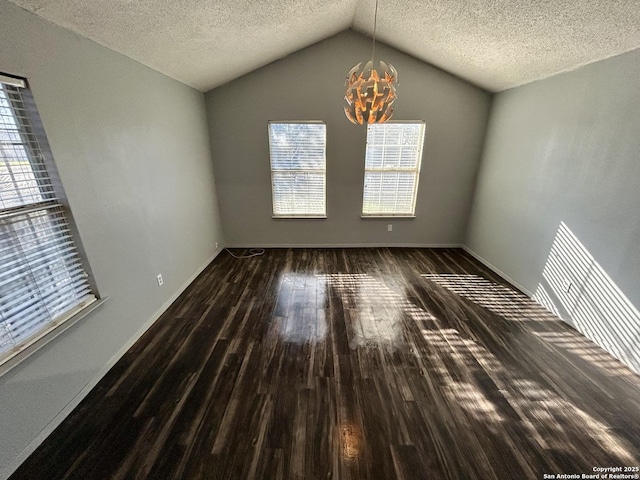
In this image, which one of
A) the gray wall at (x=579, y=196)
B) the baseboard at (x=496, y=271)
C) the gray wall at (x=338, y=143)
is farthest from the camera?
the gray wall at (x=338, y=143)

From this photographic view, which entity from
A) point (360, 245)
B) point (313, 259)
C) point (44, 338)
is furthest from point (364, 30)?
point (44, 338)

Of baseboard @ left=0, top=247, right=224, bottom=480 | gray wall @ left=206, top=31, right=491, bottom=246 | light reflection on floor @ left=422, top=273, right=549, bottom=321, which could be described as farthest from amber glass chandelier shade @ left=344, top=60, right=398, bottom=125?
baseboard @ left=0, top=247, right=224, bottom=480

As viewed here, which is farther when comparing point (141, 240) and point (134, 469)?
point (141, 240)

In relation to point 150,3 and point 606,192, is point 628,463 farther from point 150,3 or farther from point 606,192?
point 150,3

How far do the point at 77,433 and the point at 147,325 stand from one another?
3.24 ft

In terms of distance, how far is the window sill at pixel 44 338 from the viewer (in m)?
1.31

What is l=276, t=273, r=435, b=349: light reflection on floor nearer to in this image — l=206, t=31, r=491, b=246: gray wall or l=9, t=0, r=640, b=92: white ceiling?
l=206, t=31, r=491, b=246: gray wall

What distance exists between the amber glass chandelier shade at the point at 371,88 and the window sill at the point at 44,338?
7.67ft

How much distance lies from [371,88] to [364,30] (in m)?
2.33

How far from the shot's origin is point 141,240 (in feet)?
7.79

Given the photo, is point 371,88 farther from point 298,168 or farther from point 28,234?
point 298,168

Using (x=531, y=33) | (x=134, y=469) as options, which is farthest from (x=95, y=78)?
(x=531, y=33)

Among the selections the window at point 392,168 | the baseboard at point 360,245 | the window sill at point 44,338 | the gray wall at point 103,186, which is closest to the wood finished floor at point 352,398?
the gray wall at point 103,186

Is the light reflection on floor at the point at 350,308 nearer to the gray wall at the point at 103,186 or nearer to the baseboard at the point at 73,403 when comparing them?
the baseboard at the point at 73,403
